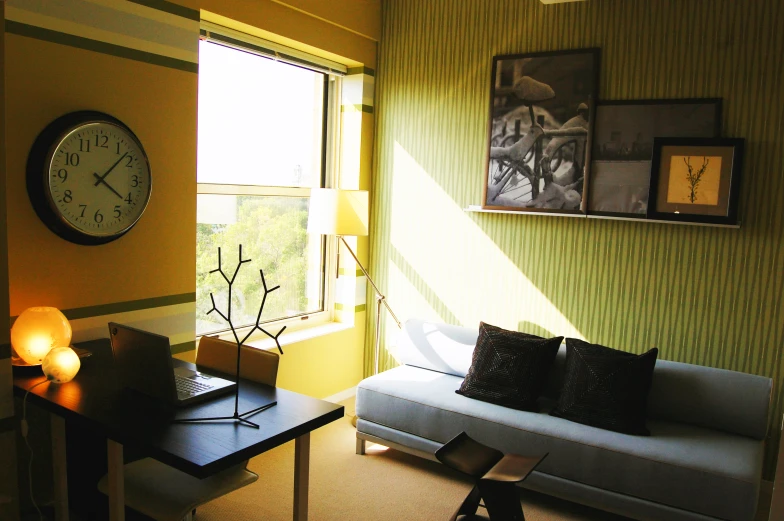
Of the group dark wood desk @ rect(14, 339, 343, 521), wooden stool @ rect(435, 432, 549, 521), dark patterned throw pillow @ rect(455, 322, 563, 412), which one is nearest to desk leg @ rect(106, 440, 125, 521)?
dark wood desk @ rect(14, 339, 343, 521)

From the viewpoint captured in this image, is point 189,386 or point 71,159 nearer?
point 189,386

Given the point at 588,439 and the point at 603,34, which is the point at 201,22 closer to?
the point at 603,34

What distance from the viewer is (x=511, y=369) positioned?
12.2ft

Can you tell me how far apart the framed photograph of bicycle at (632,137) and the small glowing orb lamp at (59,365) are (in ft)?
9.87

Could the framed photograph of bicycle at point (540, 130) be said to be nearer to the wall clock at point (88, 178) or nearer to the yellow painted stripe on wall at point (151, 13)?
the yellow painted stripe on wall at point (151, 13)

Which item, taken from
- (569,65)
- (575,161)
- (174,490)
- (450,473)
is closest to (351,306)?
(450,473)

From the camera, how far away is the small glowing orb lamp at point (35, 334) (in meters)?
2.68

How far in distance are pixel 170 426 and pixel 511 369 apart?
2.05 metres

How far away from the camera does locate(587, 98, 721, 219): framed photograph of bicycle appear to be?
3.74m

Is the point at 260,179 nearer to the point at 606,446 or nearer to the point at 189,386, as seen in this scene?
the point at 189,386

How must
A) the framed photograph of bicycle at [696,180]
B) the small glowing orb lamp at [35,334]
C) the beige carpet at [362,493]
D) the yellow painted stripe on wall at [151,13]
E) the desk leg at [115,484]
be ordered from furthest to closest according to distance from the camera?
1. the framed photograph of bicycle at [696,180]
2. the beige carpet at [362,493]
3. the yellow painted stripe on wall at [151,13]
4. the small glowing orb lamp at [35,334]
5. the desk leg at [115,484]

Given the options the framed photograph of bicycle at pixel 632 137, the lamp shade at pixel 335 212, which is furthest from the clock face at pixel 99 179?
the framed photograph of bicycle at pixel 632 137

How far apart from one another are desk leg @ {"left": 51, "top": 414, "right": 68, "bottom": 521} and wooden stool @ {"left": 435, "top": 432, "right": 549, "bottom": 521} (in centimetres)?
161

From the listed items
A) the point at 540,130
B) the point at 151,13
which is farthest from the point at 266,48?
the point at 540,130
